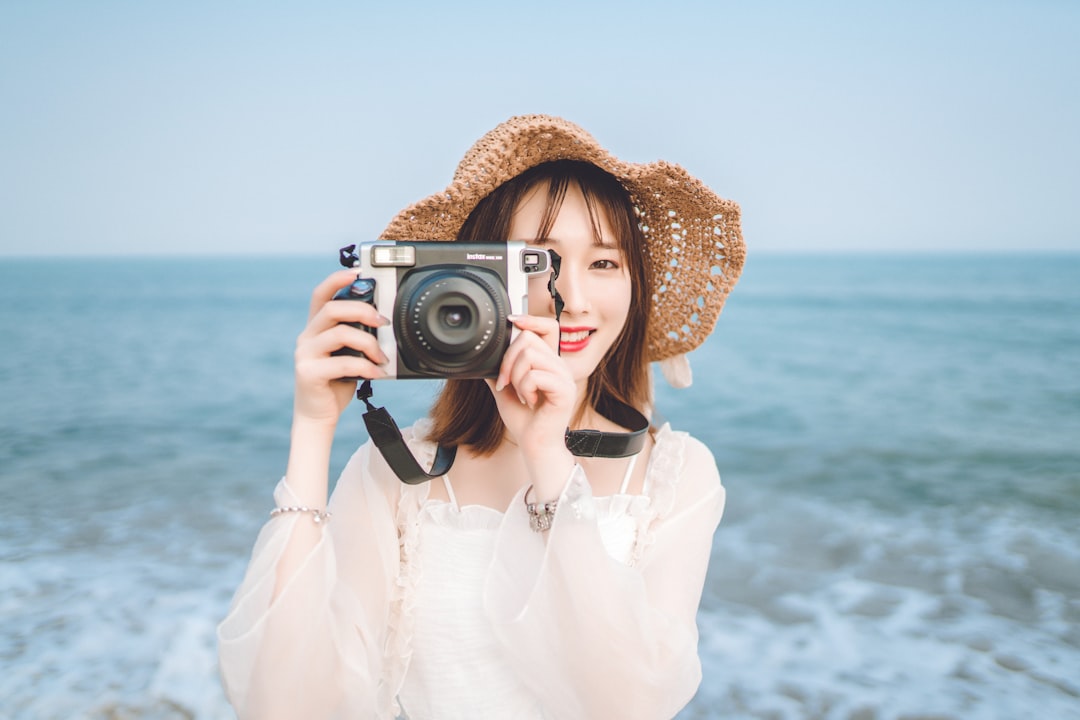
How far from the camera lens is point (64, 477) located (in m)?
5.45

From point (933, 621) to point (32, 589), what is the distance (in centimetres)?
401

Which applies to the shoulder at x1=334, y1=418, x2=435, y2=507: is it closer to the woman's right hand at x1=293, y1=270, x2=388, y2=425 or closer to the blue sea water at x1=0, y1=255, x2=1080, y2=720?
the woman's right hand at x1=293, y1=270, x2=388, y2=425

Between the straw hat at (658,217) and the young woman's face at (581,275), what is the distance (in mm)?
78

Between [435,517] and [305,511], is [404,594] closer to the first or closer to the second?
[435,517]

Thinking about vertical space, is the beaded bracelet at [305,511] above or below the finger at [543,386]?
below

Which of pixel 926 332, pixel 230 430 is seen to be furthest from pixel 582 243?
pixel 926 332

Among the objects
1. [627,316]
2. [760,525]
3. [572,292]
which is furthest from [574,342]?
[760,525]

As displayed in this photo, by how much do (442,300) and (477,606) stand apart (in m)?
0.57

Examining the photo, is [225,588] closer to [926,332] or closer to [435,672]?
[435,672]

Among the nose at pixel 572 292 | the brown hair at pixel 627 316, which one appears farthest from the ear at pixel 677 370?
the nose at pixel 572 292

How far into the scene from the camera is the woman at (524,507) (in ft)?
3.81

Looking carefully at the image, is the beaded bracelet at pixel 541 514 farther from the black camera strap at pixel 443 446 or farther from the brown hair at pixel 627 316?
the brown hair at pixel 627 316

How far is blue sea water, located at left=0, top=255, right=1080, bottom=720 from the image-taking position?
311 cm

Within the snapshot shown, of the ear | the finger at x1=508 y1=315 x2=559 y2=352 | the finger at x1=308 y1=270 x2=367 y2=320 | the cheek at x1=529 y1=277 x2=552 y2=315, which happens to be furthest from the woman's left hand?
the ear
